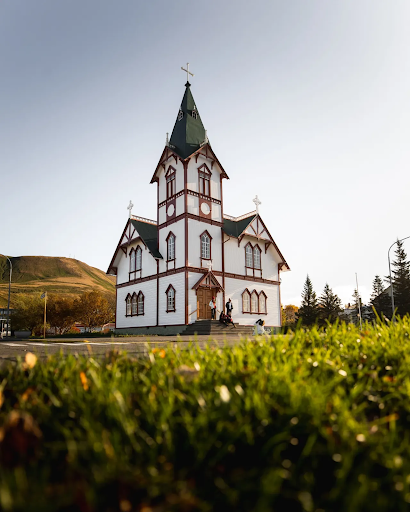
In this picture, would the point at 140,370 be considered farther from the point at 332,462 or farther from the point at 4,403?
the point at 332,462

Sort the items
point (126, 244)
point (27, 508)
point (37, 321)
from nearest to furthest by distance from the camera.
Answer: point (27, 508)
point (126, 244)
point (37, 321)

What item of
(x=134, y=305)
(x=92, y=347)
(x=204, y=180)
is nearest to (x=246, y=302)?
(x=134, y=305)

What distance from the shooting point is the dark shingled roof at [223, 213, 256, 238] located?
114 feet

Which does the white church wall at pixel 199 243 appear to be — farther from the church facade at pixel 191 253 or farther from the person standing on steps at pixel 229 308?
the person standing on steps at pixel 229 308

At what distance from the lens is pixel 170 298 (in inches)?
1267

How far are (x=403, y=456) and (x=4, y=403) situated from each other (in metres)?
2.60

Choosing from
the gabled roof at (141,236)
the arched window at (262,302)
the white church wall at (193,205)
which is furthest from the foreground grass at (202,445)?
the arched window at (262,302)

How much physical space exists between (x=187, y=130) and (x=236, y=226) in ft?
31.7

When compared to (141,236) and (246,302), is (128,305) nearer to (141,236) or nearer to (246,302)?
(141,236)

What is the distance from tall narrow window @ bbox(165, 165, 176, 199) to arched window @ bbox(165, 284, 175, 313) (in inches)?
315

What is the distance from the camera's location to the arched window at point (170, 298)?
3175 cm

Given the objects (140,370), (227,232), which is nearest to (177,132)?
(227,232)

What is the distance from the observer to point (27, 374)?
11.8ft

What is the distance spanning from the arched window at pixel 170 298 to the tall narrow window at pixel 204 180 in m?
8.46
